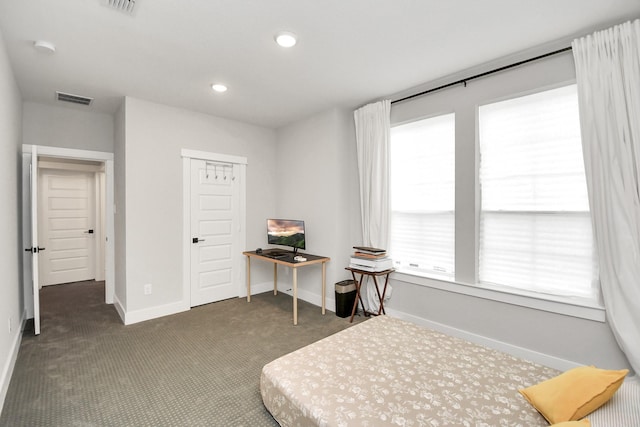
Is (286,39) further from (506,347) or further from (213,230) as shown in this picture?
(506,347)

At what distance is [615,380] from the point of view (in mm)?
1300

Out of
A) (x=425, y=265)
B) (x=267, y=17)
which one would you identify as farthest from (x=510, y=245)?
(x=267, y=17)

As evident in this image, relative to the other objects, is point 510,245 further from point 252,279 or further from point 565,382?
point 252,279

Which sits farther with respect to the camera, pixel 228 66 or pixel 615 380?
pixel 228 66

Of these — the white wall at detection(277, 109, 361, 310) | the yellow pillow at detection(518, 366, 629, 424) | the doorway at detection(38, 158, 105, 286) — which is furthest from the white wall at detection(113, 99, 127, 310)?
the yellow pillow at detection(518, 366, 629, 424)

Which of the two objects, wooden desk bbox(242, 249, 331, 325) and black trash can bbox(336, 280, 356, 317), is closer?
wooden desk bbox(242, 249, 331, 325)

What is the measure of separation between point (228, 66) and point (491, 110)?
2516 millimetres

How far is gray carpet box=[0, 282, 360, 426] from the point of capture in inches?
75.7

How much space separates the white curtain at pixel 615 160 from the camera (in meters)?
2.00

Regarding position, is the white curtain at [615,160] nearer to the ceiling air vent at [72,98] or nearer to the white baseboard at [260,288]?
the white baseboard at [260,288]

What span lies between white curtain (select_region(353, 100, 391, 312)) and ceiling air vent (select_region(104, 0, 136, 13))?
98.5 inches

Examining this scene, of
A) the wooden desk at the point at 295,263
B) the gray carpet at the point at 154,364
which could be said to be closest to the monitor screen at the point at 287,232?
the wooden desk at the point at 295,263

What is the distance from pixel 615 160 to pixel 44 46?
4425 millimetres

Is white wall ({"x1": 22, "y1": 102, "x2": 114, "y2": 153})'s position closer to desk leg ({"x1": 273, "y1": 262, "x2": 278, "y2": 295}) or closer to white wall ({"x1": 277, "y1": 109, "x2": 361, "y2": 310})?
white wall ({"x1": 277, "y1": 109, "x2": 361, "y2": 310})
